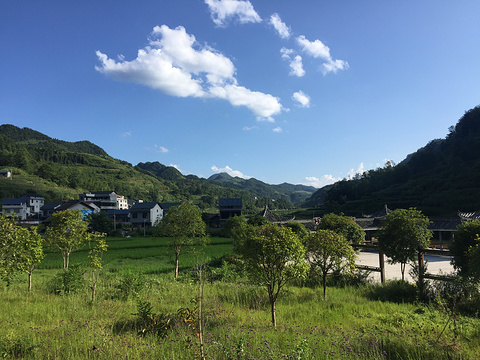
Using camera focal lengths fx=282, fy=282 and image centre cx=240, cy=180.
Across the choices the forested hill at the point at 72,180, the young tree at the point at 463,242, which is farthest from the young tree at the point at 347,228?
the forested hill at the point at 72,180

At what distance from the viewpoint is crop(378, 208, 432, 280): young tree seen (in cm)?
1047

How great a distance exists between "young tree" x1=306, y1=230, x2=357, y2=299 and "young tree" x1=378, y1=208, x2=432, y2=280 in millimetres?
2042

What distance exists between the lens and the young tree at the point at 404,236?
1047 centimetres

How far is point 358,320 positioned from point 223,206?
5631cm

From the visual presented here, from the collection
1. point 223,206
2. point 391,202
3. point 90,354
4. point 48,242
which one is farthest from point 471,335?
point 391,202

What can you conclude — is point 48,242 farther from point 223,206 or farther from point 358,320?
point 223,206

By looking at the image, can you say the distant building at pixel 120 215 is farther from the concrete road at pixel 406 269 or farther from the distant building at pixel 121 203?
the concrete road at pixel 406 269

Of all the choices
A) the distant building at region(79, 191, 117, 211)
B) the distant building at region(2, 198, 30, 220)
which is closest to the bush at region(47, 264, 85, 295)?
the distant building at region(2, 198, 30, 220)

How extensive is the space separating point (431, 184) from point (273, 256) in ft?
248

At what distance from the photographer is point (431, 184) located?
6744 cm

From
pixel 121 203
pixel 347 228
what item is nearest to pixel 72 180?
pixel 121 203

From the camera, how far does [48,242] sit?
43.1 feet

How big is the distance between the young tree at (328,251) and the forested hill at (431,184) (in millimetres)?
53581

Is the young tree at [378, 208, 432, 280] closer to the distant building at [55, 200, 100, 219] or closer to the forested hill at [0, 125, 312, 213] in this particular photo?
the distant building at [55, 200, 100, 219]
